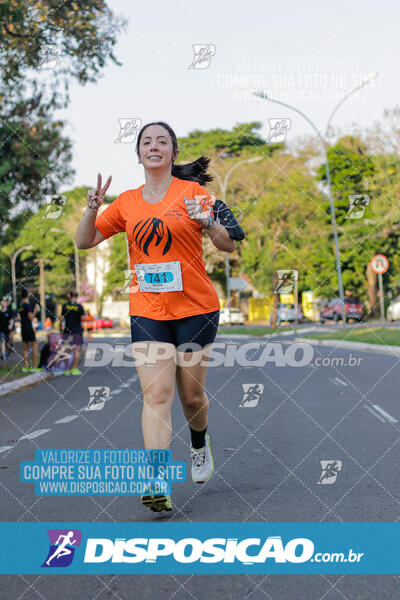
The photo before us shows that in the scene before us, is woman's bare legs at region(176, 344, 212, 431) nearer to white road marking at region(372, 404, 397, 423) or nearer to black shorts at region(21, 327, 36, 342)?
white road marking at region(372, 404, 397, 423)

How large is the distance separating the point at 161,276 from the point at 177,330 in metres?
0.31

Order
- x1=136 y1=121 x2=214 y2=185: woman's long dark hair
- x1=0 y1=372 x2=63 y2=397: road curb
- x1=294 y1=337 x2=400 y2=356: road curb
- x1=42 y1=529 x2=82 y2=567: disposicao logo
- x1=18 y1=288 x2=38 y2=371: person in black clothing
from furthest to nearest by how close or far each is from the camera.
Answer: x1=294 y1=337 x2=400 y2=356: road curb → x1=18 y1=288 x2=38 y2=371: person in black clothing → x1=0 y1=372 x2=63 y2=397: road curb → x1=136 y1=121 x2=214 y2=185: woman's long dark hair → x1=42 y1=529 x2=82 y2=567: disposicao logo

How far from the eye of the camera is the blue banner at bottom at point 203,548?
12.3 ft

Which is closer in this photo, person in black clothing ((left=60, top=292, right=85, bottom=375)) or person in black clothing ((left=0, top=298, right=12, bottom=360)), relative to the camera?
person in black clothing ((left=60, top=292, right=85, bottom=375))

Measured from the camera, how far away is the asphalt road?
3.50m

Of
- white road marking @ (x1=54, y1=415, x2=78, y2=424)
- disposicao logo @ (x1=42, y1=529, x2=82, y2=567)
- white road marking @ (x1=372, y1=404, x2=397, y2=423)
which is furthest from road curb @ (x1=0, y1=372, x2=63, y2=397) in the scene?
disposicao logo @ (x1=42, y1=529, x2=82, y2=567)

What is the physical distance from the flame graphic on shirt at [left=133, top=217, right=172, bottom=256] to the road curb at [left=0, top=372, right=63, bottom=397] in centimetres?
897

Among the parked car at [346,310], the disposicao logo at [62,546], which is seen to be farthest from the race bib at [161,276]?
the parked car at [346,310]

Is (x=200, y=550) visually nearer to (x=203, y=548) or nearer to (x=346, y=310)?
(x=203, y=548)

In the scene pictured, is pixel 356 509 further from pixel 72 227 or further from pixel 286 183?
pixel 72 227

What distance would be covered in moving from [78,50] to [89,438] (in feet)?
36.2

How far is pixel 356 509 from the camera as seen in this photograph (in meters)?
4.64

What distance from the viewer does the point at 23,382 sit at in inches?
584

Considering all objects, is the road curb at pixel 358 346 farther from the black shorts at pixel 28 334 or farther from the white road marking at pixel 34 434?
the white road marking at pixel 34 434
